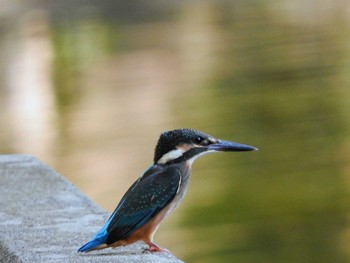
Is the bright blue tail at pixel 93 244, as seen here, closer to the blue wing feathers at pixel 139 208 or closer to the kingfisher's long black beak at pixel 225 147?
the blue wing feathers at pixel 139 208

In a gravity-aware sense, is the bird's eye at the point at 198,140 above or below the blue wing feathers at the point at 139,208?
above

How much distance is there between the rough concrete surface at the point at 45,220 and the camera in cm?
283

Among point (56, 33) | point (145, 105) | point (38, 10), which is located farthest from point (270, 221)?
point (38, 10)

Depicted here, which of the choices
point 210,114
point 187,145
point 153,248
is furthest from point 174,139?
point 210,114

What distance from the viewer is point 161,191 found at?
8.70 feet

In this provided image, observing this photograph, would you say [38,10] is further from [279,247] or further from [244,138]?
[279,247]

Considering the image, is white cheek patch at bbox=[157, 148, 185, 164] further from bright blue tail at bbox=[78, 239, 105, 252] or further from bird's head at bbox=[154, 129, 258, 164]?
bright blue tail at bbox=[78, 239, 105, 252]

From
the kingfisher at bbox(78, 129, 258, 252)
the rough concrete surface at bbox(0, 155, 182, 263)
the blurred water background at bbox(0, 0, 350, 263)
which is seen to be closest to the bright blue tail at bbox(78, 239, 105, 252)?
the kingfisher at bbox(78, 129, 258, 252)

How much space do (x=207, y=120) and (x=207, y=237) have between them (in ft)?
9.10

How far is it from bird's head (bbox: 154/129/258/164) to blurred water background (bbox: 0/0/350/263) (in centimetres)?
254

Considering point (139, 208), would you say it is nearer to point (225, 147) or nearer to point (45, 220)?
point (225, 147)

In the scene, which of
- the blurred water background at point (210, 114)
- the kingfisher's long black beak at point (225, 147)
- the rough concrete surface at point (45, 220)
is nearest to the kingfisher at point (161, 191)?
the kingfisher's long black beak at point (225, 147)

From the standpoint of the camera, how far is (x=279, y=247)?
5.43m

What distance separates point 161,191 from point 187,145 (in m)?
0.12
